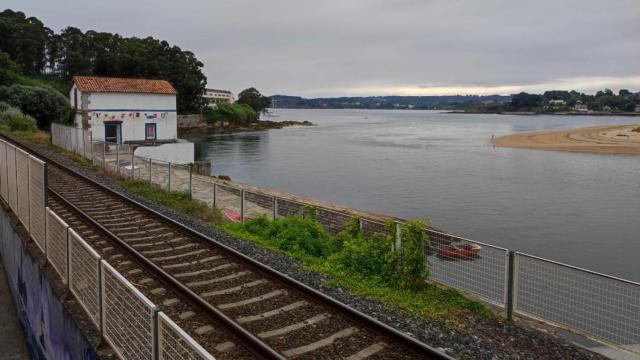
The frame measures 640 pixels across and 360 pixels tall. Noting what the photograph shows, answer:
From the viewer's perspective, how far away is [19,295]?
1166cm

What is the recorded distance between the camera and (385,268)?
11445 millimetres

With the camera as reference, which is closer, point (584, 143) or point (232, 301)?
point (232, 301)

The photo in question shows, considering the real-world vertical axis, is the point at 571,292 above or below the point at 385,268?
below

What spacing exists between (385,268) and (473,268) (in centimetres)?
171

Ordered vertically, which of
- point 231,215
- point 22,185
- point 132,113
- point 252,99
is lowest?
point 231,215

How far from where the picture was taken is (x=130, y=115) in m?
45.5

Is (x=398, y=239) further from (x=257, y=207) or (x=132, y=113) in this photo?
(x=132, y=113)

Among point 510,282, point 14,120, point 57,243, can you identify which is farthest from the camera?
point 14,120

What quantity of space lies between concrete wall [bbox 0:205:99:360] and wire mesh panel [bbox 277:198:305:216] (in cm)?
754

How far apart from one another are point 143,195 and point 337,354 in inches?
601

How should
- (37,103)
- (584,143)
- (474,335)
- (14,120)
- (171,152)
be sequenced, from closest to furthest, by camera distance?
(474,335)
(14,120)
(171,152)
(37,103)
(584,143)

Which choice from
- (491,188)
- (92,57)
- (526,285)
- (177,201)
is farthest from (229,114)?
(526,285)

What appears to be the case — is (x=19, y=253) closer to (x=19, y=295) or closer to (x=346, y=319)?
(x=19, y=295)

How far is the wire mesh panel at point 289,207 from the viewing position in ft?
57.6
